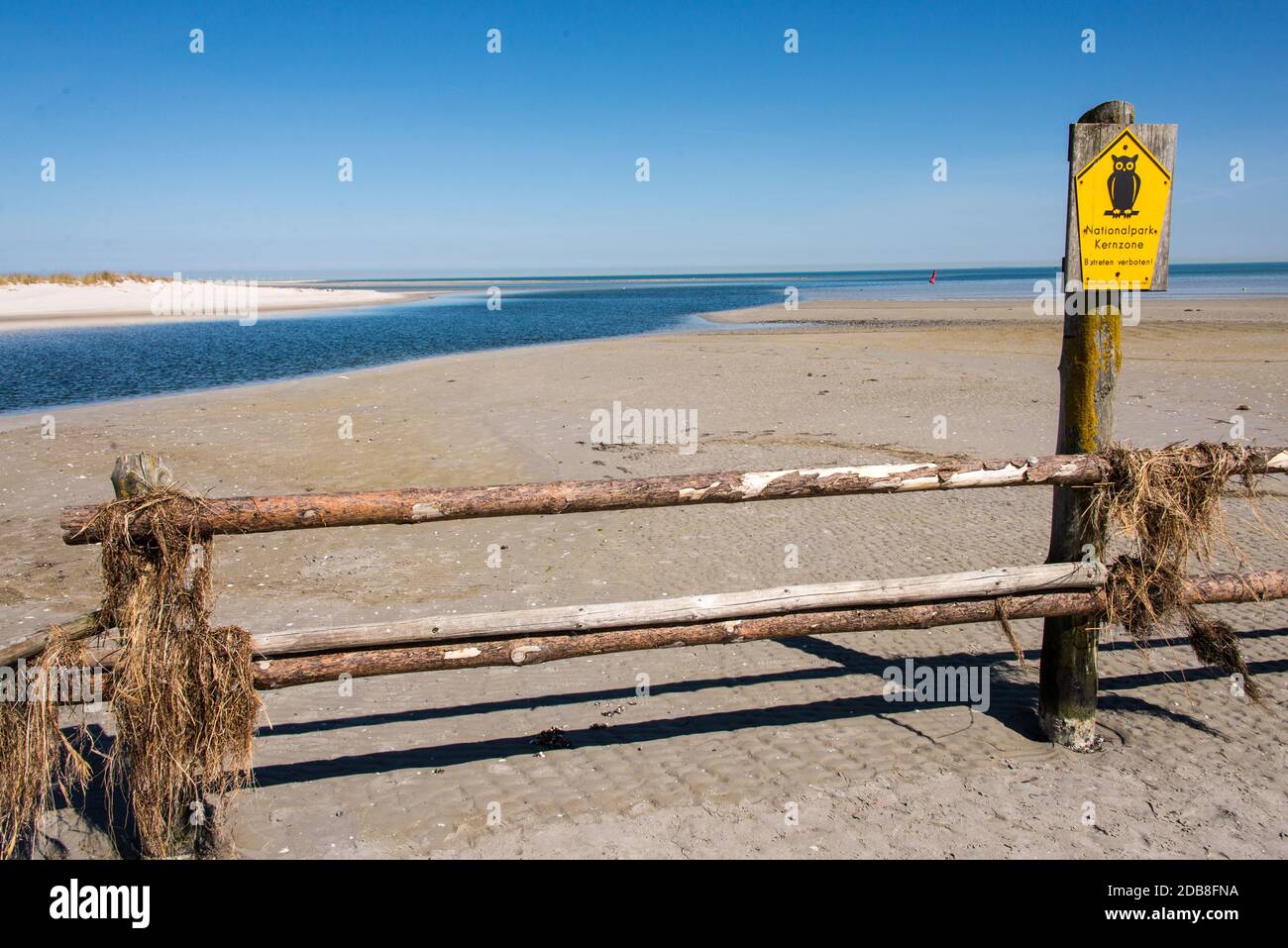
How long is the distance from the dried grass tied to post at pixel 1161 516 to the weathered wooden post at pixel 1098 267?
148mm

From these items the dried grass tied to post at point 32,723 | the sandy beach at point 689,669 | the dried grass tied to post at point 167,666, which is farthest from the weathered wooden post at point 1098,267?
the dried grass tied to post at point 32,723

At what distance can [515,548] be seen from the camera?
8344 mm

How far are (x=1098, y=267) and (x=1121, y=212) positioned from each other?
12.2 inches

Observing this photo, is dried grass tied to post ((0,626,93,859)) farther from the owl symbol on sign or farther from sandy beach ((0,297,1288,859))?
the owl symbol on sign

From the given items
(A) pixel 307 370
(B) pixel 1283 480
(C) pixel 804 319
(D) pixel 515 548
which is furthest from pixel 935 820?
(C) pixel 804 319

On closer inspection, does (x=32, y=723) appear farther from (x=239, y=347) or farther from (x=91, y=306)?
(x=91, y=306)

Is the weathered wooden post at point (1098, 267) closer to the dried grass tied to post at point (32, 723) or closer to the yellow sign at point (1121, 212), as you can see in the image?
the yellow sign at point (1121, 212)

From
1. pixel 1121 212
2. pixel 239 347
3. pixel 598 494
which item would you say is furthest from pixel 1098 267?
pixel 239 347

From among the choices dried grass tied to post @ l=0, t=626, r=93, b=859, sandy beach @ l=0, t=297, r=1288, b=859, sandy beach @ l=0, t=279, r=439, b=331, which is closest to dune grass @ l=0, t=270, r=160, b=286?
sandy beach @ l=0, t=279, r=439, b=331

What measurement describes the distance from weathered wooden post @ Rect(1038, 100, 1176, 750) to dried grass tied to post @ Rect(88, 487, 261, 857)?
163 inches

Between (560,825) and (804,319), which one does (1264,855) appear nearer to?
(560,825)

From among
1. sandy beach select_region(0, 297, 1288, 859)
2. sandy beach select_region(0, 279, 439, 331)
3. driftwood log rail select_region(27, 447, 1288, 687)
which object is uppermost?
sandy beach select_region(0, 279, 439, 331)

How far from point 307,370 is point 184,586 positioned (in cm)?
2275

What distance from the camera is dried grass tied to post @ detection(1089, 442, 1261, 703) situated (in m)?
4.00
